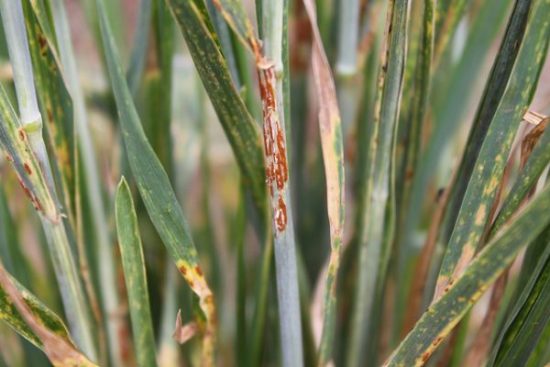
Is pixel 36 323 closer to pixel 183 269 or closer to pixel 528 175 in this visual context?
pixel 183 269

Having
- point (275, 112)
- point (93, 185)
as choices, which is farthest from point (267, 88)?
point (93, 185)

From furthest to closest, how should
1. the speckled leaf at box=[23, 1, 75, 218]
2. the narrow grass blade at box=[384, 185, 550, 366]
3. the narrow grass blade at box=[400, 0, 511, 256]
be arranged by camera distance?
the narrow grass blade at box=[400, 0, 511, 256], the speckled leaf at box=[23, 1, 75, 218], the narrow grass blade at box=[384, 185, 550, 366]

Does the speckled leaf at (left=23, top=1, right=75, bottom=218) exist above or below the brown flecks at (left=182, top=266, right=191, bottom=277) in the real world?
above

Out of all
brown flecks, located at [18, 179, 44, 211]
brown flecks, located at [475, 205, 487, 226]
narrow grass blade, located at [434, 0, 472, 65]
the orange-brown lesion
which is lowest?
the orange-brown lesion

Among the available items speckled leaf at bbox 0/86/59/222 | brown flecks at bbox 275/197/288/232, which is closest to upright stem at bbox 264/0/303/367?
brown flecks at bbox 275/197/288/232

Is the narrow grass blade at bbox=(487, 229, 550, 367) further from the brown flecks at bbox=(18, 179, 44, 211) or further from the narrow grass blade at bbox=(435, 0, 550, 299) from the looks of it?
the brown flecks at bbox=(18, 179, 44, 211)

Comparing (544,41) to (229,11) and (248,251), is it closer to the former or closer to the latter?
(229,11)

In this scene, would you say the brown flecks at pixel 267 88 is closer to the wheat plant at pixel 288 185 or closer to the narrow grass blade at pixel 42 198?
the wheat plant at pixel 288 185

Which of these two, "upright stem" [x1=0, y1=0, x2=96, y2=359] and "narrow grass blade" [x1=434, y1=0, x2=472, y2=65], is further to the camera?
"narrow grass blade" [x1=434, y1=0, x2=472, y2=65]
